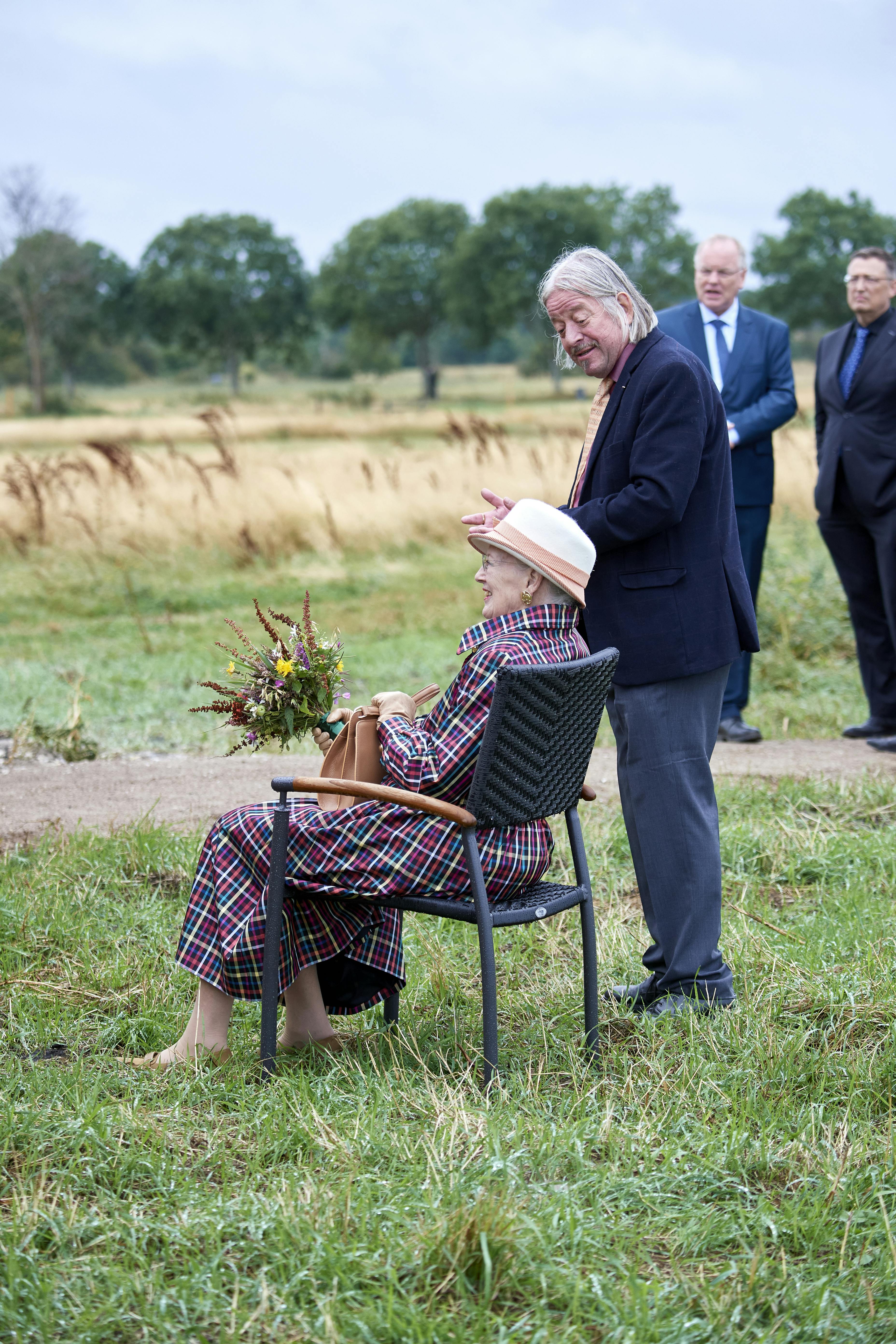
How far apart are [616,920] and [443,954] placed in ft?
2.23

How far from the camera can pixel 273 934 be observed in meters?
3.26

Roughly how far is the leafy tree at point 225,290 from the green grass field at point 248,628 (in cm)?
6490

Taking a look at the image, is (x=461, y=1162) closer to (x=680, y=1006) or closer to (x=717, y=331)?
(x=680, y=1006)

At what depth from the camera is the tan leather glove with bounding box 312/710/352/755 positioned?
138 inches

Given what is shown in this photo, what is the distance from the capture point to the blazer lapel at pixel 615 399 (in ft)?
12.2

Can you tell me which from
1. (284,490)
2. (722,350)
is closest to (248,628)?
(284,490)

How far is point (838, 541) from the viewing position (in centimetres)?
737

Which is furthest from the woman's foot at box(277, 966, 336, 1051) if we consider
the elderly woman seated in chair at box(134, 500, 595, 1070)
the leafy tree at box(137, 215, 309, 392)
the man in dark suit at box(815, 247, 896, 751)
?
the leafy tree at box(137, 215, 309, 392)

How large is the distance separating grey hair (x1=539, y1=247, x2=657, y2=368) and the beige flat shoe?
6.94ft

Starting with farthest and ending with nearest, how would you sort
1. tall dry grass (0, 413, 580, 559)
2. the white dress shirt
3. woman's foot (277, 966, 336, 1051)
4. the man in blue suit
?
tall dry grass (0, 413, 580, 559), the white dress shirt, the man in blue suit, woman's foot (277, 966, 336, 1051)

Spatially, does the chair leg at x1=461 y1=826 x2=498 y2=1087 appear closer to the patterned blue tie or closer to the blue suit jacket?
the blue suit jacket

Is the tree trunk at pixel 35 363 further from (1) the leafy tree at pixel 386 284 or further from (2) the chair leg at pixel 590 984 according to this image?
(2) the chair leg at pixel 590 984

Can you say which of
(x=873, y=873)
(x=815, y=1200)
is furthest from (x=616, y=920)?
(x=815, y=1200)

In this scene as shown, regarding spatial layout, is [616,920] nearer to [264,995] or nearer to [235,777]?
[264,995]
